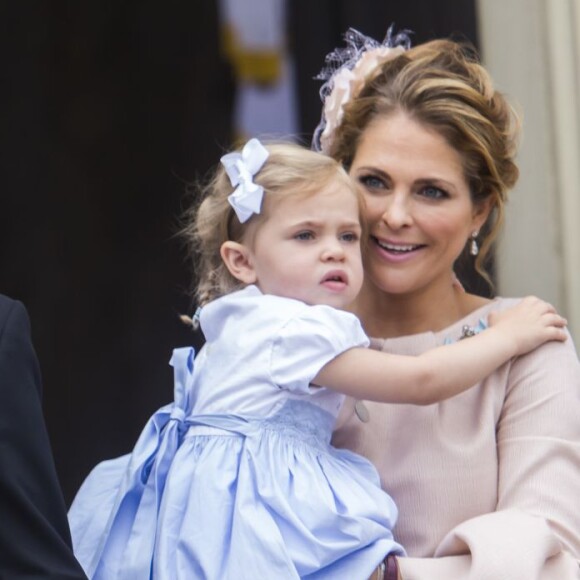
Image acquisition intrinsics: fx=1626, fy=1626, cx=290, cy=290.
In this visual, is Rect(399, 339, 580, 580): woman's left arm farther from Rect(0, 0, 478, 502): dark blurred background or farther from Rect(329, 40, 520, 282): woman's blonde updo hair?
Rect(0, 0, 478, 502): dark blurred background

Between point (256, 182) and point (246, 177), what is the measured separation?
0.07ft

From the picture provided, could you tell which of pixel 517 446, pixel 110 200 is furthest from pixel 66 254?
pixel 517 446

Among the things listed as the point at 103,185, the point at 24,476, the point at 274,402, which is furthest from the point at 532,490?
the point at 103,185

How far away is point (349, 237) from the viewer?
3059mm

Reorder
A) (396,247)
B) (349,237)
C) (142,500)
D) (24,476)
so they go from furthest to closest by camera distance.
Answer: (396,247) < (349,237) < (142,500) < (24,476)

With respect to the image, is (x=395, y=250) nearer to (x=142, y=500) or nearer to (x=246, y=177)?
(x=246, y=177)

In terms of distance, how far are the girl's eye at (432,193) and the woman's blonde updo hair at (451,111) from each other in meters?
0.07

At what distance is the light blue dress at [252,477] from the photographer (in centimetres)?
275

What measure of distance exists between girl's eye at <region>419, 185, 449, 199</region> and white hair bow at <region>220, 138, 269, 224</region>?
1.24 ft

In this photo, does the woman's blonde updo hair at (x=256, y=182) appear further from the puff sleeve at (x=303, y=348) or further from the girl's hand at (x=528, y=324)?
the girl's hand at (x=528, y=324)

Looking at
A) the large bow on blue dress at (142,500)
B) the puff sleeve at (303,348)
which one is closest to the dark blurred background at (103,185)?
the large bow on blue dress at (142,500)

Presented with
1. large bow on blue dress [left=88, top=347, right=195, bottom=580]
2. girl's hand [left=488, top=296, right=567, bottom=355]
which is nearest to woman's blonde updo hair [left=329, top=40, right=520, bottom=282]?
girl's hand [left=488, top=296, right=567, bottom=355]

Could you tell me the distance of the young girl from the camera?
276 cm

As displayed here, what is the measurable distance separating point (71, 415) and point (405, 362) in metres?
2.78
